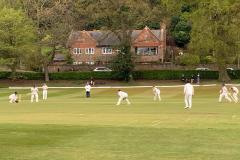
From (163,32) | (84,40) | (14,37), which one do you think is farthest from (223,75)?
(84,40)

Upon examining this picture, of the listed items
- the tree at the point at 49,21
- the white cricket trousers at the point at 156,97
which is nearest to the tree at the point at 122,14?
the tree at the point at 49,21

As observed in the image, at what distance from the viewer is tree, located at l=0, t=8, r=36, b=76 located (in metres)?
92.2

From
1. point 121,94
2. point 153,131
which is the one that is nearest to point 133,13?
point 121,94

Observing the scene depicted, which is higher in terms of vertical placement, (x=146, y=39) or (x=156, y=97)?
(x=146, y=39)

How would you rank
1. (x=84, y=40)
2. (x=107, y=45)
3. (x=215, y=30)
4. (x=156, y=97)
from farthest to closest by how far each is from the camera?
(x=84, y=40) < (x=107, y=45) < (x=215, y=30) < (x=156, y=97)

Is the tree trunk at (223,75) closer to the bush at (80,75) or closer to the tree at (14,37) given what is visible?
the bush at (80,75)

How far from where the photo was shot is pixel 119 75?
9631cm

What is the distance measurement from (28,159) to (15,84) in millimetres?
81883

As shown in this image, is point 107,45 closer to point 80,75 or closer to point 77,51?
point 77,51

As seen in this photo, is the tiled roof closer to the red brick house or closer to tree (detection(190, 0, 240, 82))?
the red brick house

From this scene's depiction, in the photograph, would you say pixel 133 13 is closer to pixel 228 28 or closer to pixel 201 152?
pixel 228 28

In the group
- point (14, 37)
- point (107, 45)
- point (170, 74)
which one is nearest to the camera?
point (14, 37)

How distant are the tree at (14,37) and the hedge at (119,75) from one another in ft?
19.7

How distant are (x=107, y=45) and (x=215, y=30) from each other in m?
43.8
